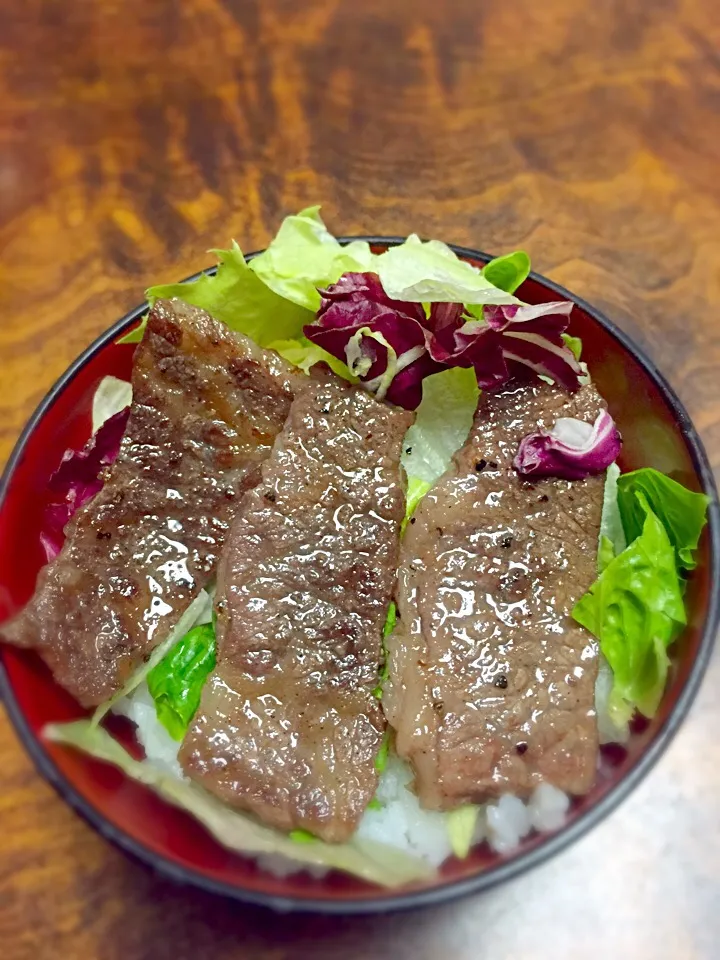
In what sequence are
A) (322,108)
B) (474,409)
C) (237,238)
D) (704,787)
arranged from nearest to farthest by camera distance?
1. (704,787)
2. (474,409)
3. (237,238)
4. (322,108)

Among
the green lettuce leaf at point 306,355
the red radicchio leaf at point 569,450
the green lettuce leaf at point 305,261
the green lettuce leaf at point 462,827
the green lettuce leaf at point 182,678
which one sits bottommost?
the green lettuce leaf at point 462,827

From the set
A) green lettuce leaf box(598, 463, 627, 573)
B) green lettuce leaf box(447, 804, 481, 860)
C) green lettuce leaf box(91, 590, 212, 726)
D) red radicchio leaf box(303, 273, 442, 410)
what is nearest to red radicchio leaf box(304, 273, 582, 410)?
red radicchio leaf box(303, 273, 442, 410)

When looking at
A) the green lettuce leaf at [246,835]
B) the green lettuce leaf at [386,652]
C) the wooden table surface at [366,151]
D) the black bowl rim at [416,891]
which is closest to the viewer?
the black bowl rim at [416,891]

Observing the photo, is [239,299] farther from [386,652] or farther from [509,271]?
[386,652]

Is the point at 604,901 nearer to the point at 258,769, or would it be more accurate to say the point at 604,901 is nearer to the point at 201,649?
the point at 258,769

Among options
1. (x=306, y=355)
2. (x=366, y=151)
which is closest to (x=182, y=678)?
(x=306, y=355)

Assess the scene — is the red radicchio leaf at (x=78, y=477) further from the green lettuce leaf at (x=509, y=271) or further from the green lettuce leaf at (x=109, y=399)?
the green lettuce leaf at (x=509, y=271)

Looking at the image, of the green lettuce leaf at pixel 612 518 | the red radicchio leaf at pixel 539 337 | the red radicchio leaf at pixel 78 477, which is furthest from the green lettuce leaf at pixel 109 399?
the green lettuce leaf at pixel 612 518

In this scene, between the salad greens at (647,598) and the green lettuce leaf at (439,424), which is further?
the green lettuce leaf at (439,424)

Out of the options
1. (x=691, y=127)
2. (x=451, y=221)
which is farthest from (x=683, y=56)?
(x=451, y=221)
